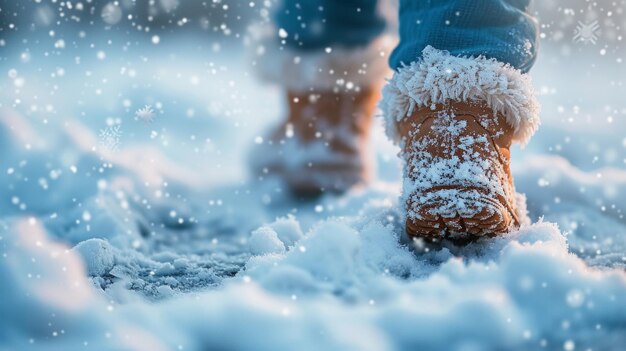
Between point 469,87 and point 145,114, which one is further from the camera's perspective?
point 145,114

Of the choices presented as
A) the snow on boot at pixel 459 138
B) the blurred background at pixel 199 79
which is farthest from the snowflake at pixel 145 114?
the snow on boot at pixel 459 138

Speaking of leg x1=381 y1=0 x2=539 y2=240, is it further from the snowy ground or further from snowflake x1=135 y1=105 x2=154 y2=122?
snowflake x1=135 y1=105 x2=154 y2=122

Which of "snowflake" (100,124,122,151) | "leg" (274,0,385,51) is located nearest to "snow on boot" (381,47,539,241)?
"snowflake" (100,124,122,151)

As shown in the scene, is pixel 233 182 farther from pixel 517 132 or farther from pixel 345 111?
pixel 517 132

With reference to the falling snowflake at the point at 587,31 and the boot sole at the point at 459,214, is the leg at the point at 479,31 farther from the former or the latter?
the falling snowflake at the point at 587,31

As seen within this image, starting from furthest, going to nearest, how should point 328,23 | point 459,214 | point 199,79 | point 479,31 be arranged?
point 199,79 → point 328,23 → point 479,31 → point 459,214

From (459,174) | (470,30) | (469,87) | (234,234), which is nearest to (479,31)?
(470,30)

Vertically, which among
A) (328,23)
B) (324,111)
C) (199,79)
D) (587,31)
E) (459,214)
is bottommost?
(459,214)

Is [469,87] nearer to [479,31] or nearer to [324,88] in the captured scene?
[479,31]
